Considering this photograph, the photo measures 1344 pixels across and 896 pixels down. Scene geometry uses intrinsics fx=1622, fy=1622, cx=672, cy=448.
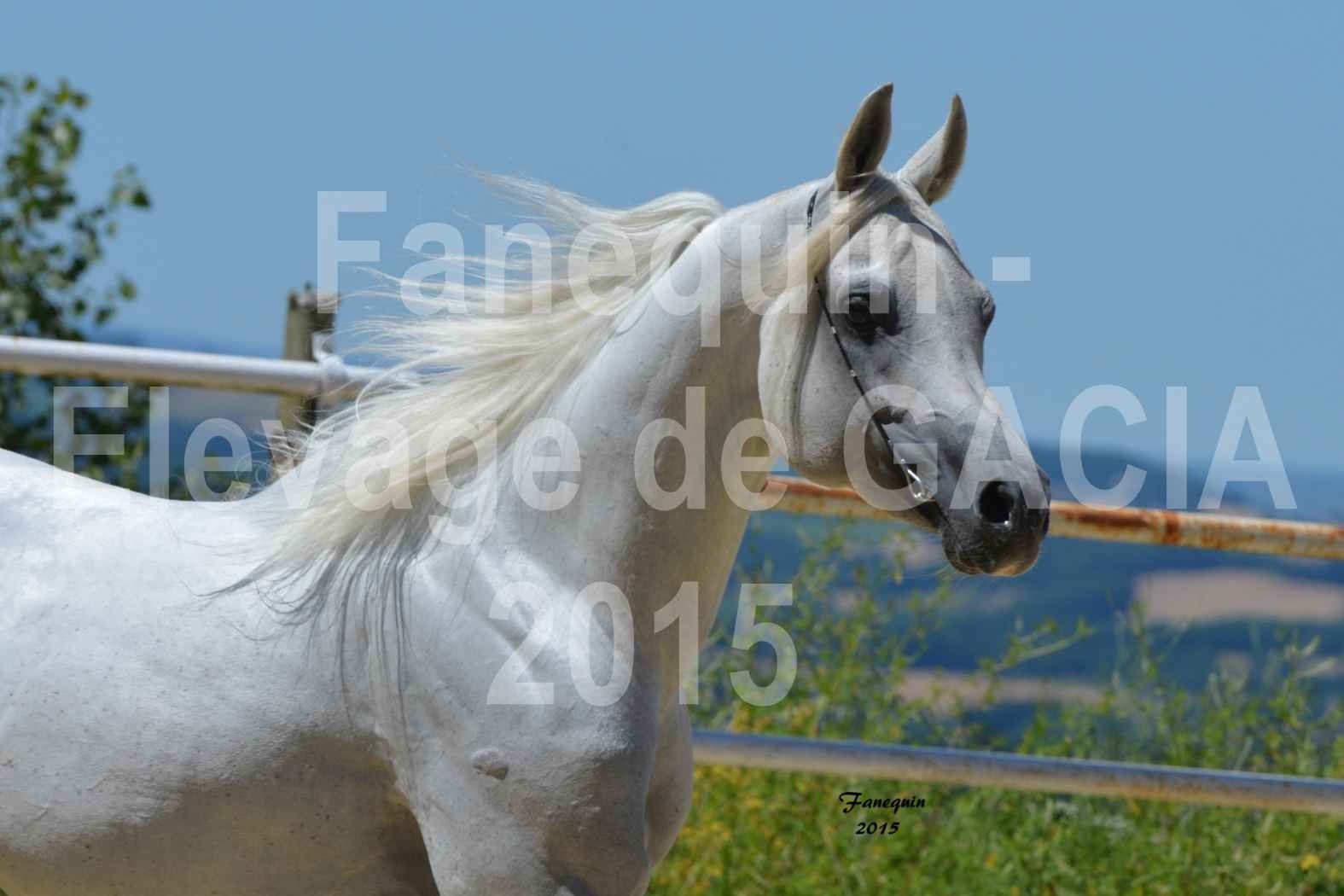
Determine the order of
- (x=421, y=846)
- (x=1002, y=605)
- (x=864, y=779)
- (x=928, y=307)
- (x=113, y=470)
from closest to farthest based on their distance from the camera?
1. (x=928, y=307)
2. (x=421, y=846)
3. (x=864, y=779)
4. (x=113, y=470)
5. (x=1002, y=605)

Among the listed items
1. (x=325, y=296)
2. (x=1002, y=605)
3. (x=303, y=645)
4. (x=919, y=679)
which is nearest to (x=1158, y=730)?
(x=919, y=679)

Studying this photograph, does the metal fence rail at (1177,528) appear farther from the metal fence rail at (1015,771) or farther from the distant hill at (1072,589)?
the metal fence rail at (1015,771)

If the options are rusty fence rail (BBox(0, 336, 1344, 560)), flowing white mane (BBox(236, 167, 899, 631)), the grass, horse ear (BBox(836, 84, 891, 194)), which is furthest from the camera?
the grass

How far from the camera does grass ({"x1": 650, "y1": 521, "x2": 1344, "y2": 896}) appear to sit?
3.99 m

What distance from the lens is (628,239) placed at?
7.16 feet

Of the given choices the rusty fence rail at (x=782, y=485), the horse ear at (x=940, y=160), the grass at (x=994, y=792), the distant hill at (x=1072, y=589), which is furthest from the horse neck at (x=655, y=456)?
the grass at (x=994, y=792)

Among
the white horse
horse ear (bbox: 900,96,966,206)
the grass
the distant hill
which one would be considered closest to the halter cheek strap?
the white horse

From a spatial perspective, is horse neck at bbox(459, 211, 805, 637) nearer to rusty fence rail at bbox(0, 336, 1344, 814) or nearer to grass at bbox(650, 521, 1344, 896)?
rusty fence rail at bbox(0, 336, 1344, 814)

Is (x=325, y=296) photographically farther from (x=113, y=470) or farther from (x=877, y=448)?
(x=113, y=470)

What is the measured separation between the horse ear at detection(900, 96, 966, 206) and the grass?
190 centimetres

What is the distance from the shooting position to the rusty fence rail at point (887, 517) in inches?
125

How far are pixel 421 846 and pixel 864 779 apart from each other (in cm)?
235

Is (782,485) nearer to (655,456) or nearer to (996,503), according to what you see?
(655,456)

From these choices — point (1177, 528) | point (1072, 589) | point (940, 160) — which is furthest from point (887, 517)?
point (1072, 589)
